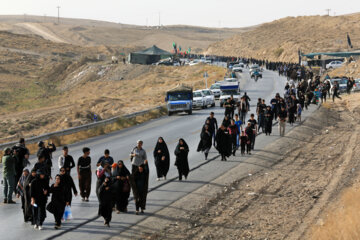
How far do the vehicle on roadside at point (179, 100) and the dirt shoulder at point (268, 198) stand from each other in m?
13.4

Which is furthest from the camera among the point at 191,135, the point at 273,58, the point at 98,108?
the point at 273,58

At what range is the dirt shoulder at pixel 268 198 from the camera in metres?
14.6

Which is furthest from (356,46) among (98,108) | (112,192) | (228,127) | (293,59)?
(112,192)

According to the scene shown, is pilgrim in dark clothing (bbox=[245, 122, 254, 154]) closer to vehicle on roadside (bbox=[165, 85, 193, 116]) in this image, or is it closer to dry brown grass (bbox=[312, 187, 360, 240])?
dry brown grass (bbox=[312, 187, 360, 240])

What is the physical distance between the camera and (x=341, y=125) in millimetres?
39562

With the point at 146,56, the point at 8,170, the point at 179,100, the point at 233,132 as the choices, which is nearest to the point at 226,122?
the point at 233,132

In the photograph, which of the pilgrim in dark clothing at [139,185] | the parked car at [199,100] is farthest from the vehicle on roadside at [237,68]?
the pilgrim in dark clothing at [139,185]

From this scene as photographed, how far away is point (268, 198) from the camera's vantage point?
18.3 m

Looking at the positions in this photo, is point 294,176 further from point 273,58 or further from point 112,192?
point 273,58

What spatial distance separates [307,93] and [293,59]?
282 ft

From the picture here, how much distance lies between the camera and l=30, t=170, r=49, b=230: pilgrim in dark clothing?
45.5 ft

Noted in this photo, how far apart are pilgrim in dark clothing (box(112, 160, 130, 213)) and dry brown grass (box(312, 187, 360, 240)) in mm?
4770

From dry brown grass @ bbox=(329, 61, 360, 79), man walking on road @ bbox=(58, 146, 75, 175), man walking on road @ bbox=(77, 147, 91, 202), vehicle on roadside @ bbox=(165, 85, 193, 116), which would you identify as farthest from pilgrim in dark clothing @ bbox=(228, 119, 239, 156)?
dry brown grass @ bbox=(329, 61, 360, 79)

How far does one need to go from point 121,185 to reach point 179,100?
27.6 meters
